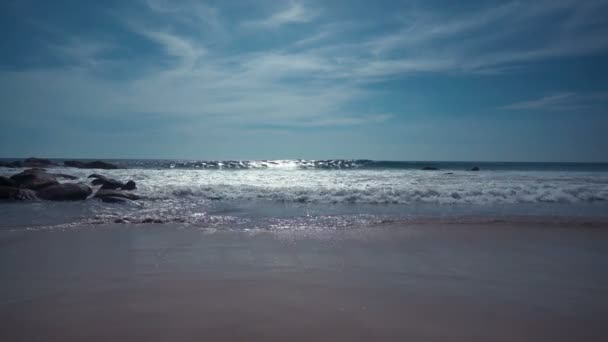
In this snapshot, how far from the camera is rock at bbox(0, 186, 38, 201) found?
11102 millimetres

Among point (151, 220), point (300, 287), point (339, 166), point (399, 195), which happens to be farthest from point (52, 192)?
point (339, 166)

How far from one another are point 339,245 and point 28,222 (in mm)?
6734

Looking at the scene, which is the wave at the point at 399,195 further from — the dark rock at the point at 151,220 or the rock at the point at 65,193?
the dark rock at the point at 151,220

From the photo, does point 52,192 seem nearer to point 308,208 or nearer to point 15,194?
point 15,194

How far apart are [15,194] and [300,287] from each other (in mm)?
11740

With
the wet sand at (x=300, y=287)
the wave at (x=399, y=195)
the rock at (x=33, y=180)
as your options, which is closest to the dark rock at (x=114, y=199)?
the wave at (x=399, y=195)

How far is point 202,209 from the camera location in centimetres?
948

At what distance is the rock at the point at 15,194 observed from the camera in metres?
11.1

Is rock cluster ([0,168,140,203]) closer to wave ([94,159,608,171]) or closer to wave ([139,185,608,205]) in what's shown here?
wave ([139,185,608,205])

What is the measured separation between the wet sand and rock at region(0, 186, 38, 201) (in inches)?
240

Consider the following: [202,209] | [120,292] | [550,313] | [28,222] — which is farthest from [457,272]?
[28,222]

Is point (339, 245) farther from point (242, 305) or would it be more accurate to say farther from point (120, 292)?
point (120, 292)

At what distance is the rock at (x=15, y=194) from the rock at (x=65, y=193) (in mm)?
307

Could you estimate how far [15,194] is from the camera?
36.7 ft
